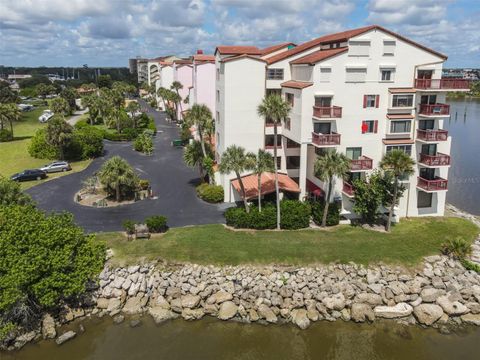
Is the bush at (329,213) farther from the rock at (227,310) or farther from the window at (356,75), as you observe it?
the rock at (227,310)

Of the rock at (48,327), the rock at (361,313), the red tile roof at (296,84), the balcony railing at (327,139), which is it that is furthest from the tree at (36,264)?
the red tile roof at (296,84)

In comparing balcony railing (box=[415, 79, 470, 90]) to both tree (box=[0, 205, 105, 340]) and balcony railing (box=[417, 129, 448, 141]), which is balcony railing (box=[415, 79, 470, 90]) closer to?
balcony railing (box=[417, 129, 448, 141])

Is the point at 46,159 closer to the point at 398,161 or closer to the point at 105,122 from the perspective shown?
the point at 105,122

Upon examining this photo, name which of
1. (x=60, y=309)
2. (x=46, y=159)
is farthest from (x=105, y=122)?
(x=60, y=309)

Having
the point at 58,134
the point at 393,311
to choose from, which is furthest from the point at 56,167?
the point at 393,311

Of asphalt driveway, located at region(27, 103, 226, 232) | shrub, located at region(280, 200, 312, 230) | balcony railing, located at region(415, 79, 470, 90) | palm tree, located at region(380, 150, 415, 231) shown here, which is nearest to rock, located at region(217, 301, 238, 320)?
shrub, located at region(280, 200, 312, 230)
